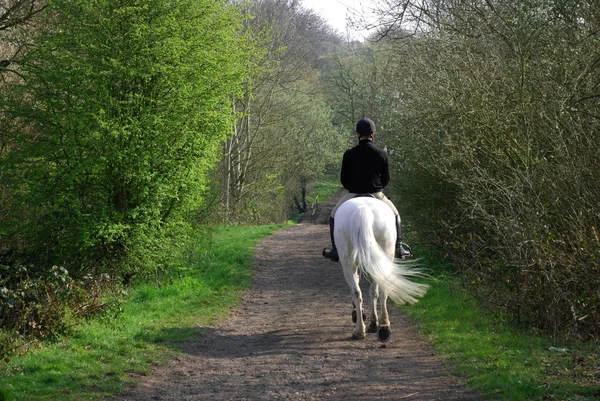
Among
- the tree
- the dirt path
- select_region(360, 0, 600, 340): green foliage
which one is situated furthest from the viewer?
the tree

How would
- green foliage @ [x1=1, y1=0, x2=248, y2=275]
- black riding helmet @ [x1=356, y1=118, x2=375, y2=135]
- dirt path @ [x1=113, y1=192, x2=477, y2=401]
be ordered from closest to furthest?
dirt path @ [x1=113, y1=192, x2=477, y2=401] < black riding helmet @ [x1=356, y1=118, x2=375, y2=135] < green foliage @ [x1=1, y1=0, x2=248, y2=275]

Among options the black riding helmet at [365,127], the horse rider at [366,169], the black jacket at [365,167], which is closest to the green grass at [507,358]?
the horse rider at [366,169]

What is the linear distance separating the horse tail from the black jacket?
822 mm

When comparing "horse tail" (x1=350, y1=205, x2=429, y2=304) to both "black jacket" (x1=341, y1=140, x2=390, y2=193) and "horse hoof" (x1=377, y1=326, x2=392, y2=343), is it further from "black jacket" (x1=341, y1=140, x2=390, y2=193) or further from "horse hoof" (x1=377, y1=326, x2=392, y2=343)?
"black jacket" (x1=341, y1=140, x2=390, y2=193)

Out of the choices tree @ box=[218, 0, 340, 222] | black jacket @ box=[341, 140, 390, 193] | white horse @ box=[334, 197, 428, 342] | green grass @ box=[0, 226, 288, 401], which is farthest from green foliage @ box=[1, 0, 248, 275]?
tree @ box=[218, 0, 340, 222]

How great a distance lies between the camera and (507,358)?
24.4ft

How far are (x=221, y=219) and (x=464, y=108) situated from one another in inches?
757

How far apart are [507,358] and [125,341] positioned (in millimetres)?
4868

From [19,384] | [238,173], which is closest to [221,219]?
[238,173]

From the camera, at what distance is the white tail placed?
835 centimetres

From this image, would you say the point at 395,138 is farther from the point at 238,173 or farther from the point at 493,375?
the point at 238,173

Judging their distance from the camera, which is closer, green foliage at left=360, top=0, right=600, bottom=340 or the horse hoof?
green foliage at left=360, top=0, right=600, bottom=340

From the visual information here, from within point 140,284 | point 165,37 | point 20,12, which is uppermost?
point 20,12

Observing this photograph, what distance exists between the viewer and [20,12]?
16.0 m
